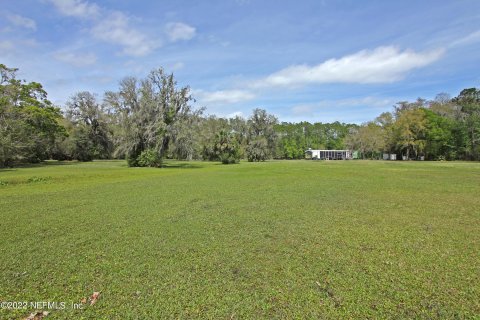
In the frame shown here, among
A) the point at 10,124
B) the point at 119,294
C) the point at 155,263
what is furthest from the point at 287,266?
the point at 10,124

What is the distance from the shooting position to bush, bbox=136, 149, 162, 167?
33750 millimetres

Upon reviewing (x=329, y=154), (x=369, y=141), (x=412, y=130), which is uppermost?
(x=412, y=130)

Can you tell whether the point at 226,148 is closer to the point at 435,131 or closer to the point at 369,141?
the point at 435,131

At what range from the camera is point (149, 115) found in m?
34.0

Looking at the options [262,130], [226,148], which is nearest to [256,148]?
[262,130]

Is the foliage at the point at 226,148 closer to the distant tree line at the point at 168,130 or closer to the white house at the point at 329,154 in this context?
the distant tree line at the point at 168,130

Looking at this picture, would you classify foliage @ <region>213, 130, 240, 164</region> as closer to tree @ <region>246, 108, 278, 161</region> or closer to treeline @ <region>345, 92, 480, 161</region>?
tree @ <region>246, 108, 278, 161</region>

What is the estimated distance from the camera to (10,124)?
31.9 meters

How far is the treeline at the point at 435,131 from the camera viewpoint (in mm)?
60219

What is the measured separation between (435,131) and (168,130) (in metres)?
58.0

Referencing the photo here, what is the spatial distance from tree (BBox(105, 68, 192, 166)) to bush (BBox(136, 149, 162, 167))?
0.30m

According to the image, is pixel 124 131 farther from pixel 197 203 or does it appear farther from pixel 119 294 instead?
pixel 119 294

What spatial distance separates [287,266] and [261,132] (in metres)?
62.1

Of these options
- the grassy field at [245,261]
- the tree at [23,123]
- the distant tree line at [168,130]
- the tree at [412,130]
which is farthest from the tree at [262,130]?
the grassy field at [245,261]
